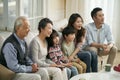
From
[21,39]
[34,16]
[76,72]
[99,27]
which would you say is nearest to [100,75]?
[76,72]

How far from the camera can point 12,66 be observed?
319 centimetres

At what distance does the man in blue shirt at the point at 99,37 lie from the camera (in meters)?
4.59

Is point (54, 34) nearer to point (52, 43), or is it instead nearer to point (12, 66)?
point (52, 43)

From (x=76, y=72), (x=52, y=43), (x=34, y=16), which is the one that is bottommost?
(x=76, y=72)

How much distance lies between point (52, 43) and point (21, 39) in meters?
0.58

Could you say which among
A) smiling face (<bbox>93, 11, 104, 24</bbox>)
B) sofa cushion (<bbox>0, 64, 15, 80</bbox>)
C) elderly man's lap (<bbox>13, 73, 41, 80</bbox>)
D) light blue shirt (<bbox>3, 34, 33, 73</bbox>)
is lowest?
elderly man's lap (<bbox>13, 73, 41, 80</bbox>)

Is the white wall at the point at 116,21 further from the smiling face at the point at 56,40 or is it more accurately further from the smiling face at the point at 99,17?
the smiling face at the point at 56,40

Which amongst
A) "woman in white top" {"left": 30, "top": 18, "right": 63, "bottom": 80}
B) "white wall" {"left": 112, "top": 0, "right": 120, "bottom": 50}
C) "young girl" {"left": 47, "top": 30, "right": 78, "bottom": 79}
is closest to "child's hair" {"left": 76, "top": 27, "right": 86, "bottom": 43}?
"young girl" {"left": 47, "top": 30, "right": 78, "bottom": 79}

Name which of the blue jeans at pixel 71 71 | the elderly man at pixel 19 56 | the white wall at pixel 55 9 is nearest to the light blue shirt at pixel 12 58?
the elderly man at pixel 19 56

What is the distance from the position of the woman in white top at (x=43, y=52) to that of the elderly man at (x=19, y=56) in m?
0.16

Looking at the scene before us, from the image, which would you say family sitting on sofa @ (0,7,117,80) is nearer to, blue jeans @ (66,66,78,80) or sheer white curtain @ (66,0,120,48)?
blue jeans @ (66,66,78,80)

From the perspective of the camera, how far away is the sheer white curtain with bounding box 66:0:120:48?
19.0ft

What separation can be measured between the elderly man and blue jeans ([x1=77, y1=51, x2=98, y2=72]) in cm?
105

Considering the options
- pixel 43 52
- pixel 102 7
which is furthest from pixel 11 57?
pixel 102 7
